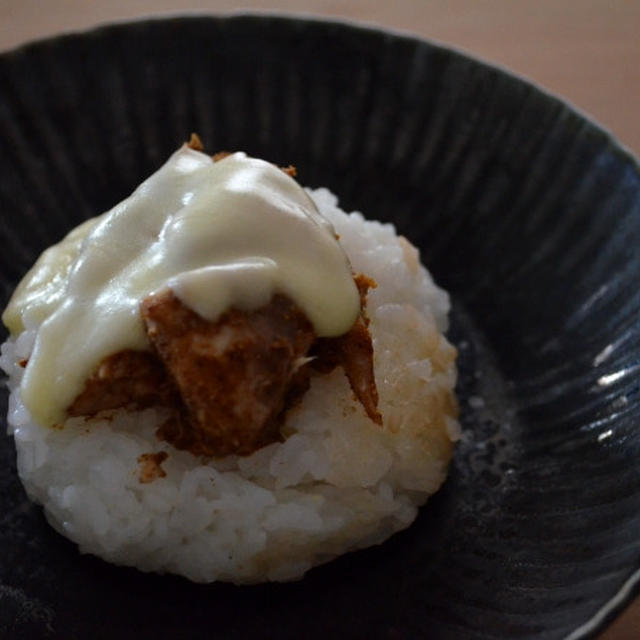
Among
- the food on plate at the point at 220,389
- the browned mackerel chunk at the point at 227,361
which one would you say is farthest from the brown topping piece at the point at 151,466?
the browned mackerel chunk at the point at 227,361

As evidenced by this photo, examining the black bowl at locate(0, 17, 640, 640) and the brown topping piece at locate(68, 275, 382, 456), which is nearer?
the brown topping piece at locate(68, 275, 382, 456)

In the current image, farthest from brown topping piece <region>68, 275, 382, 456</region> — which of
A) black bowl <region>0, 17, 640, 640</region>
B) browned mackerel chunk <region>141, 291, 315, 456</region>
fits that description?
black bowl <region>0, 17, 640, 640</region>

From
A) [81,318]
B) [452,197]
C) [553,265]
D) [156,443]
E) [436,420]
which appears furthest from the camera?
[452,197]

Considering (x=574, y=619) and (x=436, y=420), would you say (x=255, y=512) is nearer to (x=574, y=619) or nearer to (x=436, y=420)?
(x=436, y=420)

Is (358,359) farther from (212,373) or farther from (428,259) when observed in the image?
(428,259)

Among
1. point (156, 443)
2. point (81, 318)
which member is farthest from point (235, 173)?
point (156, 443)

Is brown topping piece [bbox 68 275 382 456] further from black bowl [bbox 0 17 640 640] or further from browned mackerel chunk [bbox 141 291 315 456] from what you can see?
black bowl [bbox 0 17 640 640]
